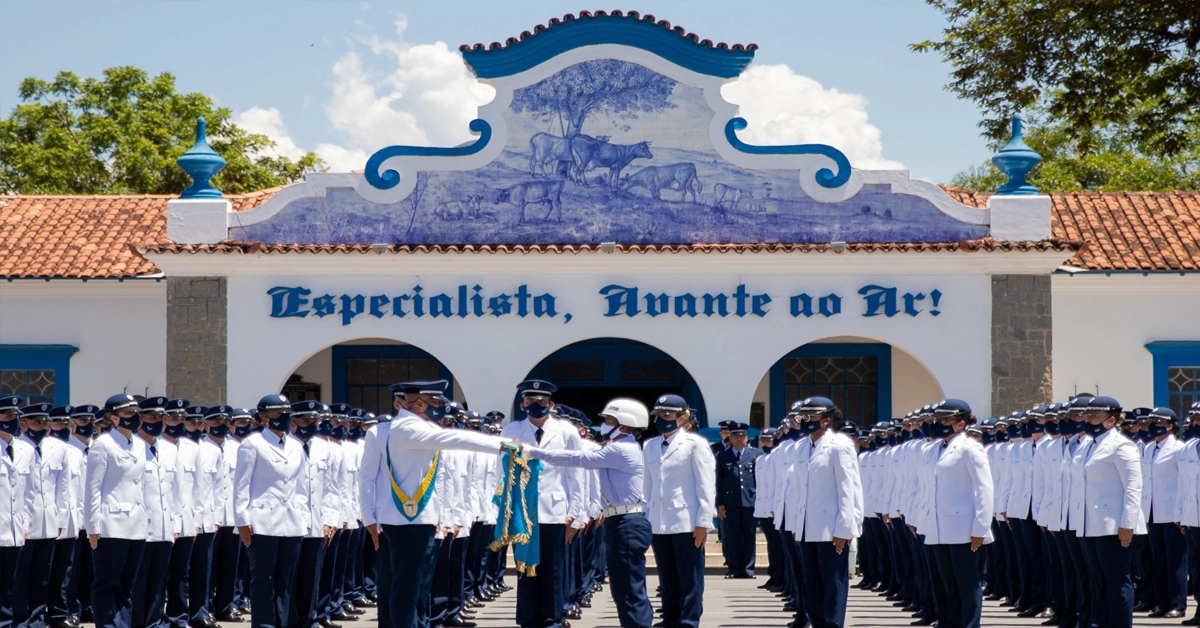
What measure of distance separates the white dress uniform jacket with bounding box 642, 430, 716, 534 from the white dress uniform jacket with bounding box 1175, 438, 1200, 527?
5042 mm

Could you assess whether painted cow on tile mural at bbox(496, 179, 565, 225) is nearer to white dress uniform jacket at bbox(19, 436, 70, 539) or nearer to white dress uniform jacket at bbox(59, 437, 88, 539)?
white dress uniform jacket at bbox(59, 437, 88, 539)

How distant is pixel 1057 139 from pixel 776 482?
3441cm

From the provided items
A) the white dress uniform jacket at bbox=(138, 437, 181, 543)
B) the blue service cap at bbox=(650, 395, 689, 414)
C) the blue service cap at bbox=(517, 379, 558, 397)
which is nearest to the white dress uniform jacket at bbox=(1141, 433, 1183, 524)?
the blue service cap at bbox=(650, 395, 689, 414)

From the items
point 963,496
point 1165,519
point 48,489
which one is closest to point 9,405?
point 48,489

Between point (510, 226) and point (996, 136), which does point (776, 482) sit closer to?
point (510, 226)

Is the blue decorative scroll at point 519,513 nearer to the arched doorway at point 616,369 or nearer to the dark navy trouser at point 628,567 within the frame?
the dark navy trouser at point 628,567

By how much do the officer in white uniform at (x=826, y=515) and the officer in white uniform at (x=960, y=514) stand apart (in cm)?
64

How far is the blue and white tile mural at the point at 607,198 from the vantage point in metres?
21.6

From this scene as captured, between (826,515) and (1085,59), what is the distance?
12.6 m

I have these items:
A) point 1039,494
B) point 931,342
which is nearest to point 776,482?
point 1039,494

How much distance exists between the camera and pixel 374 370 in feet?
79.2

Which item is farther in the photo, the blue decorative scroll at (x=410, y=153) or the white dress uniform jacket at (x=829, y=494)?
the blue decorative scroll at (x=410, y=153)

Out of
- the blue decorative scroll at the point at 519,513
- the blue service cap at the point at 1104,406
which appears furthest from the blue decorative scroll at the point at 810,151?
the blue decorative scroll at the point at 519,513

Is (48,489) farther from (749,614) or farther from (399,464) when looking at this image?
(749,614)
